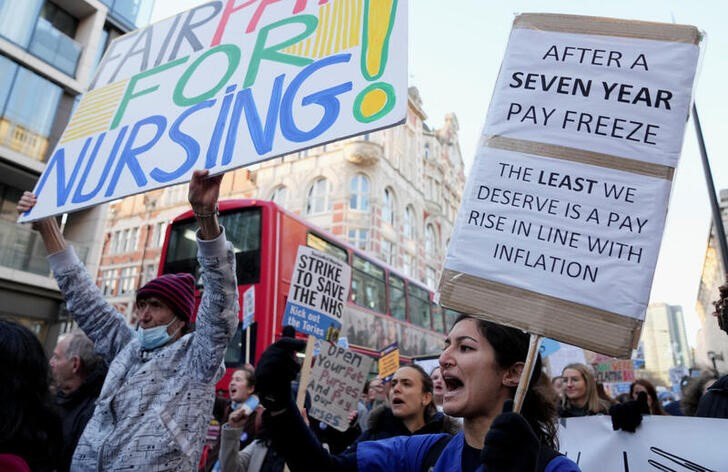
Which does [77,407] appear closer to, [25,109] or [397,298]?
[397,298]

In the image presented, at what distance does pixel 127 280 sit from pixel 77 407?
123 ft

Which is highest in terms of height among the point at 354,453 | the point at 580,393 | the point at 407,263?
the point at 407,263

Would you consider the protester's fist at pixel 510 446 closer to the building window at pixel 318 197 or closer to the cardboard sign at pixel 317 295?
the cardboard sign at pixel 317 295

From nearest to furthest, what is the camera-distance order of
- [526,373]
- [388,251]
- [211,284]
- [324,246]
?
[526,373] < [211,284] < [324,246] < [388,251]

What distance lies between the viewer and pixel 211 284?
7.38ft

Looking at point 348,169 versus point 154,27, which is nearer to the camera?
point 154,27

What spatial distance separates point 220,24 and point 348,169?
95.1 ft

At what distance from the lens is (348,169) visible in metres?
31.7

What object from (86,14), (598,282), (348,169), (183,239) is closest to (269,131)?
(598,282)

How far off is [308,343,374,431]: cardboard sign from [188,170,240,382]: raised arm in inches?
79.1

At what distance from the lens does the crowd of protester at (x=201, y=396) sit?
1.60 meters

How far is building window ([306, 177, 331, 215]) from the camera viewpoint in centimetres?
3219

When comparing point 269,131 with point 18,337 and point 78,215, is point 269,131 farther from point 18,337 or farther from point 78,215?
point 78,215

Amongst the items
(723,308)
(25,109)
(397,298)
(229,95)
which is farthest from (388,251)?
(229,95)
